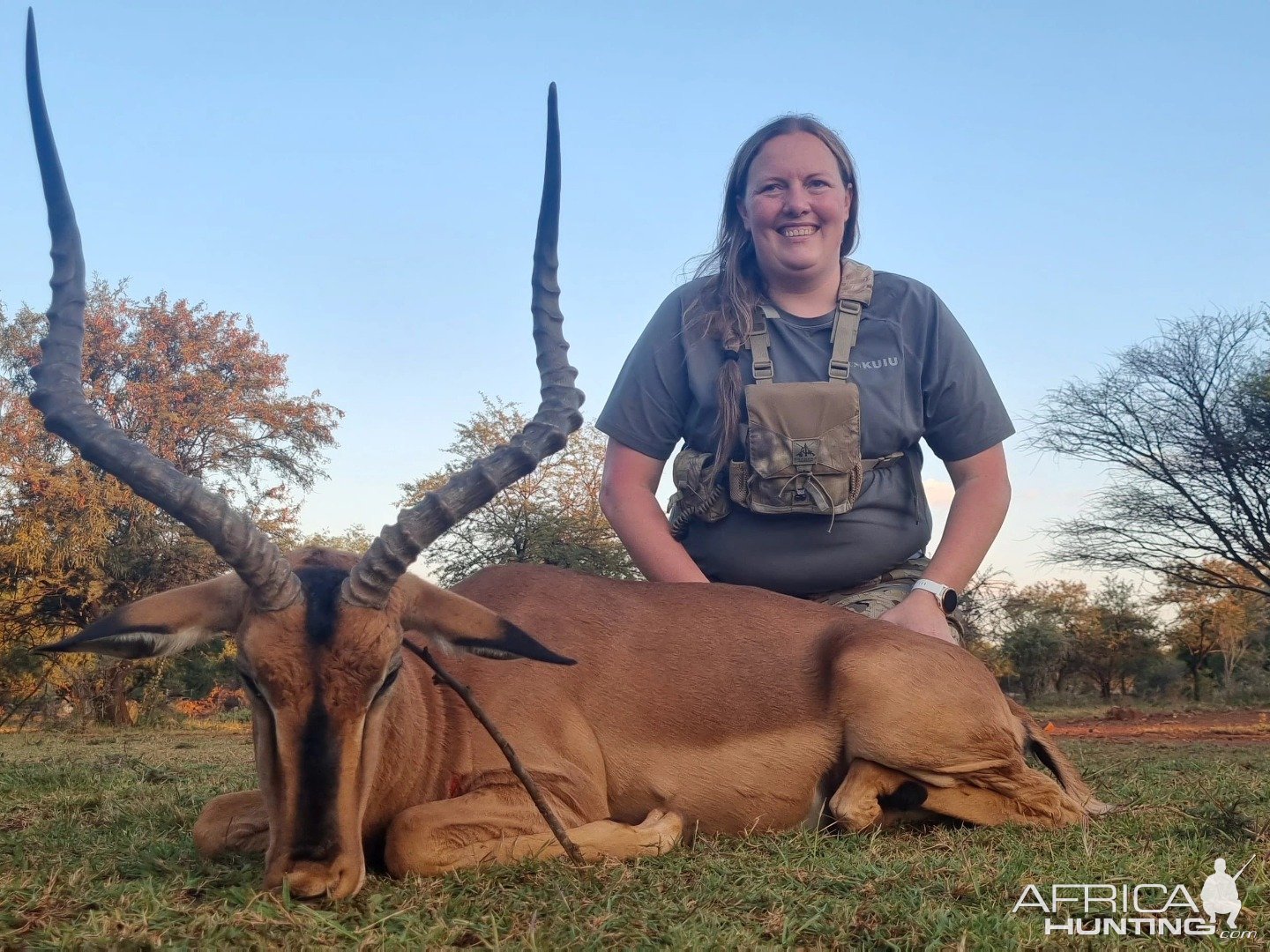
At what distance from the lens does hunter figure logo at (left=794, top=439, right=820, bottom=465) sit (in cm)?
596

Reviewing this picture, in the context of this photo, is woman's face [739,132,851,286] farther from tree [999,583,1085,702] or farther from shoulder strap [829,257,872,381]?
tree [999,583,1085,702]

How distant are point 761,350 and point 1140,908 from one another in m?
3.75

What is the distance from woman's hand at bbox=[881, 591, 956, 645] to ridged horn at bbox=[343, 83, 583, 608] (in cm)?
233

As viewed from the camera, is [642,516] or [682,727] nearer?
[682,727]

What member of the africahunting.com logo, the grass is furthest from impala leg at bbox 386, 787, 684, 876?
the africahunting.com logo

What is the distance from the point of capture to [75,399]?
155 inches

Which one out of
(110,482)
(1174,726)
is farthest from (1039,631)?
(110,482)

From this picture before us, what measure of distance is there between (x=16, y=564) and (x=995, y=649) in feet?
107

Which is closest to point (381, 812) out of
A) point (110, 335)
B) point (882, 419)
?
point (882, 419)

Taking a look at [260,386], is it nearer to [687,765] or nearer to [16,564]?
[16,564]

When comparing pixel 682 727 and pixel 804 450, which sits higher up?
pixel 804 450

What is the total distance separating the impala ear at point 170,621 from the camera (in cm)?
373

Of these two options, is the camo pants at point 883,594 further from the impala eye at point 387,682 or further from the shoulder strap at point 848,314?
the impala eye at point 387,682

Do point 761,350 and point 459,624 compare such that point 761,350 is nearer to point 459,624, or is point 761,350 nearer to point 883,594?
point 883,594
